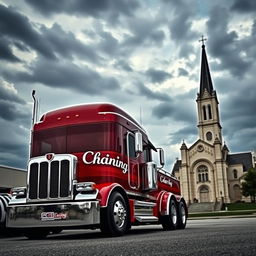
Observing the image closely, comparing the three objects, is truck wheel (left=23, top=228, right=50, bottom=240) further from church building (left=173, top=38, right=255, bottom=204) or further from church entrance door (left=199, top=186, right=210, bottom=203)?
church entrance door (left=199, top=186, right=210, bottom=203)

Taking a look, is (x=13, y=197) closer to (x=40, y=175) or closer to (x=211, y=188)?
(x=40, y=175)

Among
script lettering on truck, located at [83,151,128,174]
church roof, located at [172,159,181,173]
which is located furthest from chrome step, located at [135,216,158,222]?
church roof, located at [172,159,181,173]

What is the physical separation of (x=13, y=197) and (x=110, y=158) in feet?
7.87

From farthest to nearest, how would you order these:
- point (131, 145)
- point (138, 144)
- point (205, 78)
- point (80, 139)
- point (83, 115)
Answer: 1. point (205, 78)
2. point (131, 145)
3. point (138, 144)
4. point (83, 115)
5. point (80, 139)

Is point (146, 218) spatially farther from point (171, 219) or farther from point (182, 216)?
point (182, 216)

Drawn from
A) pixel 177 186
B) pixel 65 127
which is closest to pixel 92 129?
pixel 65 127

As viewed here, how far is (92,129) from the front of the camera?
25.7ft

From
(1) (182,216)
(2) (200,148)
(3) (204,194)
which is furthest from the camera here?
(2) (200,148)

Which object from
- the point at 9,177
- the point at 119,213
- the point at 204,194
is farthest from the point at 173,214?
the point at 204,194

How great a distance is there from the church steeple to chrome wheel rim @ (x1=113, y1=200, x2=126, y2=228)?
3167 inches

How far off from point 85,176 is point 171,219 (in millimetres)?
3895

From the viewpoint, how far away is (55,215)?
6.82m

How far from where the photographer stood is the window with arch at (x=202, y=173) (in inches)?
2921

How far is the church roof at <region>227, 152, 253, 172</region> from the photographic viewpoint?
8106cm
